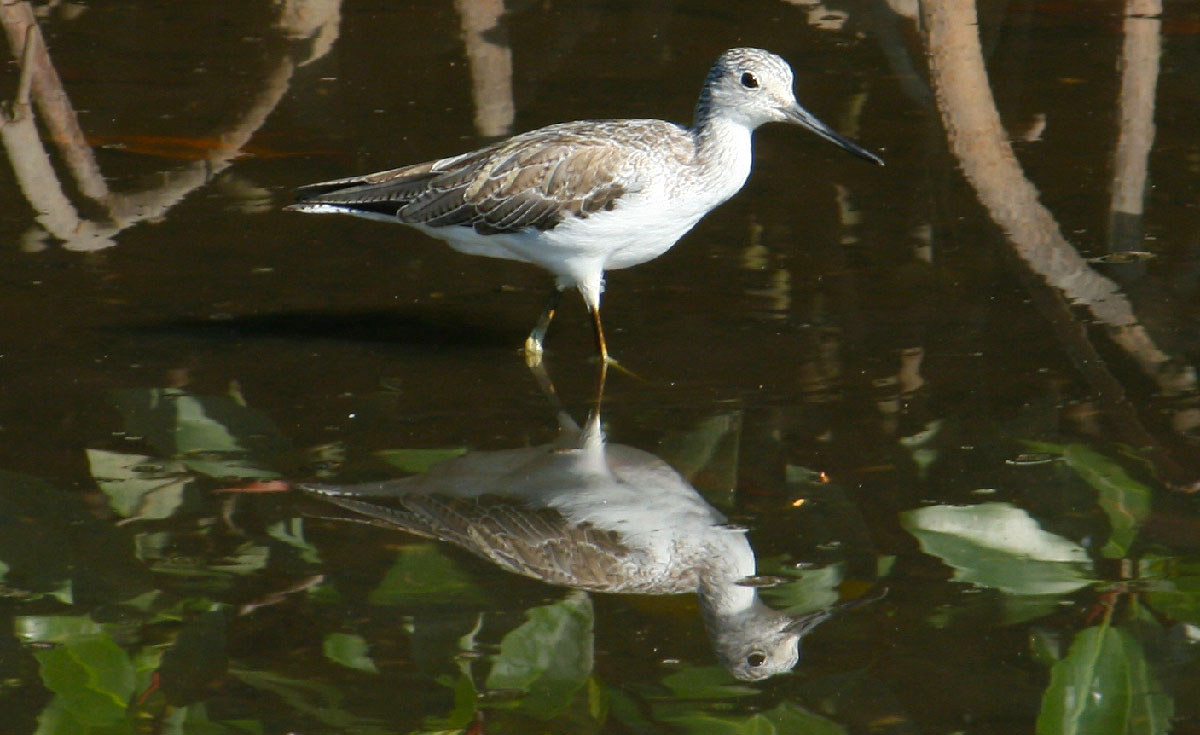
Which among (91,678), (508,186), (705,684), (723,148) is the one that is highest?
(723,148)

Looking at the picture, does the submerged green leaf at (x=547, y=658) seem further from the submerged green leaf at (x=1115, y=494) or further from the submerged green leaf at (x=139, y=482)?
the submerged green leaf at (x=1115, y=494)

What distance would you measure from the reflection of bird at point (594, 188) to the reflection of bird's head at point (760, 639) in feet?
6.56

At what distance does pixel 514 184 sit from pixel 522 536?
1918 millimetres

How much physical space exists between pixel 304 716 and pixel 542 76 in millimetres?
6214

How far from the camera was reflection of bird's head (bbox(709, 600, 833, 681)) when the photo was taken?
14.9 feet

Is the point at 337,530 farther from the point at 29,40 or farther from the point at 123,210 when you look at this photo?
the point at 29,40

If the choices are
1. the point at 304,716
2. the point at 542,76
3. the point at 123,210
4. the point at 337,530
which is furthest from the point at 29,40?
the point at 304,716

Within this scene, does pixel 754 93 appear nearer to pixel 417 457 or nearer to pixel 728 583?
pixel 417 457

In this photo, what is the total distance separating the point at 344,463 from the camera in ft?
19.0

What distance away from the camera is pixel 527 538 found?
5.28 metres

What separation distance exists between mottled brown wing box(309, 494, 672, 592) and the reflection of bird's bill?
377mm

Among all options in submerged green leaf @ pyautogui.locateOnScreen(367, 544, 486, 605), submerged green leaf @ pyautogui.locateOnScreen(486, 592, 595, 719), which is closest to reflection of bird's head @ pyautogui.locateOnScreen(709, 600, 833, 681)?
submerged green leaf @ pyautogui.locateOnScreen(486, 592, 595, 719)

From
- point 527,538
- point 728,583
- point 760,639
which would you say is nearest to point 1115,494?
point 728,583

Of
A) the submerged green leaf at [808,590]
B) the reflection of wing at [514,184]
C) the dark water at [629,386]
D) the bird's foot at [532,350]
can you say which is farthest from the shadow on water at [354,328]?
the submerged green leaf at [808,590]
